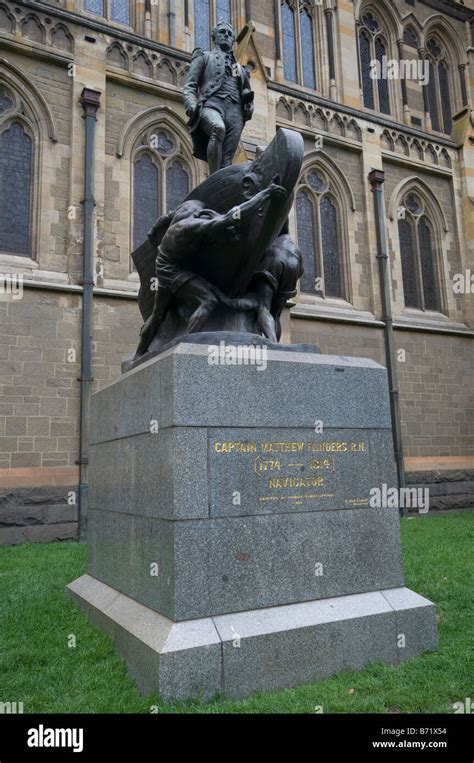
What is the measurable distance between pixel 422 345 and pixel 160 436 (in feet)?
50.3

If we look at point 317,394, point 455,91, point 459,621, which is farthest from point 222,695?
point 455,91

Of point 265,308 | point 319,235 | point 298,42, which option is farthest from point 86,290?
point 298,42

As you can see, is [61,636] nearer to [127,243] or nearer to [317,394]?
[317,394]

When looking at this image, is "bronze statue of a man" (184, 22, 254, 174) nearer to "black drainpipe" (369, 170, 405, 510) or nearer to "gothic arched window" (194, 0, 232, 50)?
"black drainpipe" (369, 170, 405, 510)

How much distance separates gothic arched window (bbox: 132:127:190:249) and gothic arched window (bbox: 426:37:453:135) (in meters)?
11.4

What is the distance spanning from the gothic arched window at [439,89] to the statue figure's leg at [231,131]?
60.0ft

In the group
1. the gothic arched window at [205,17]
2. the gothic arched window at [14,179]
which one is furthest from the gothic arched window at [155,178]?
the gothic arched window at [205,17]

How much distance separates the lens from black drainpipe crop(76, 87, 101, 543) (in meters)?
12.0

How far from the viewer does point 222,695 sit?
→ 3.41 meters

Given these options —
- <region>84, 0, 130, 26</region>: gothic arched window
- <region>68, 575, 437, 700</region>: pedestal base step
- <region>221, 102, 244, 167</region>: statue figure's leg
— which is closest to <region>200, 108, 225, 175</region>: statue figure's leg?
<region>221, 102, 244, 167</region>: statue figure's leg

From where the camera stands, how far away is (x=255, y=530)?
3.90 meters

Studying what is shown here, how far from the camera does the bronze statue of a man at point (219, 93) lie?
19.3ft

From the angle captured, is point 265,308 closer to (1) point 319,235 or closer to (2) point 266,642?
(2) point 266,642

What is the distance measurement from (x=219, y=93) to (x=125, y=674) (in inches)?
210
